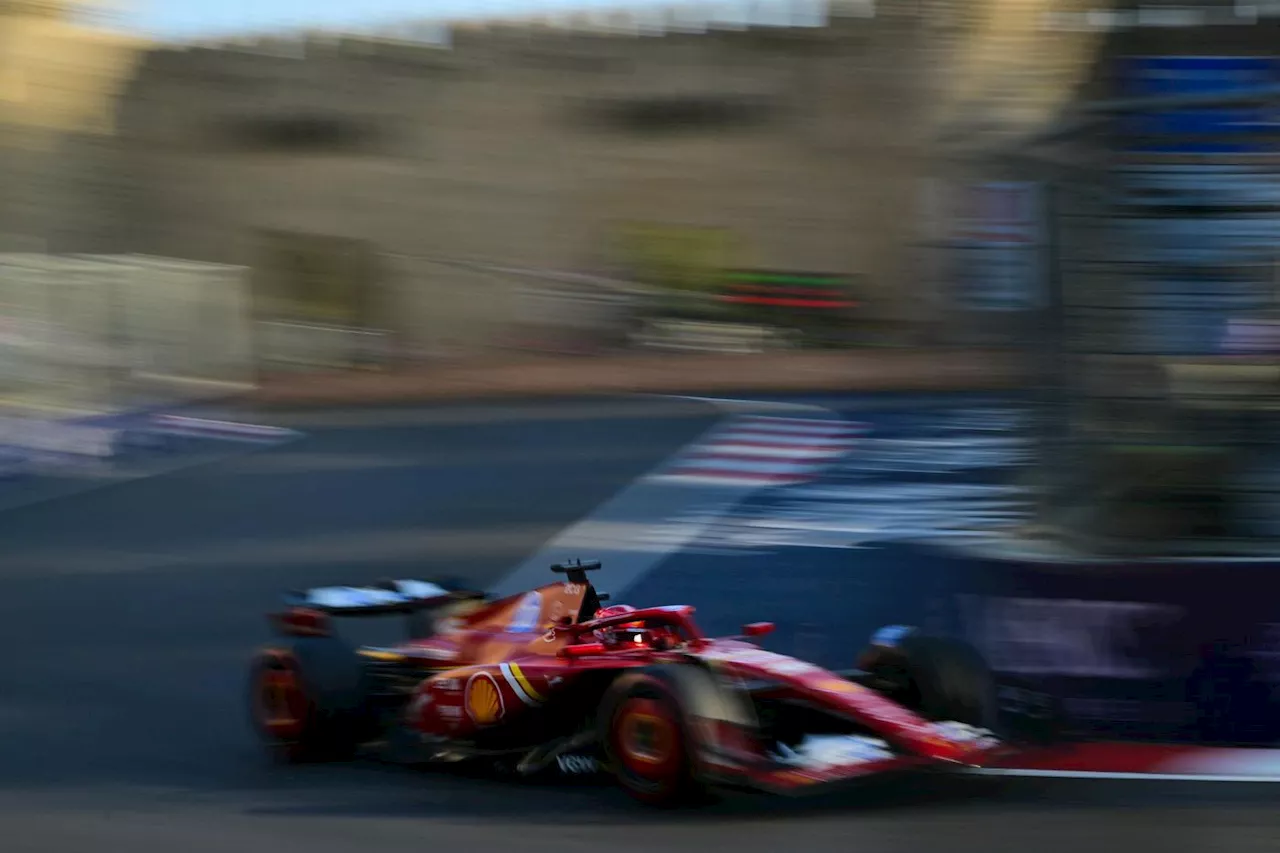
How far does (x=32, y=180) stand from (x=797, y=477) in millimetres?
13470

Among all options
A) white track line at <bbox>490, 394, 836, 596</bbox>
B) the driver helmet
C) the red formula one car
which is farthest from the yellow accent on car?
white track line at <bbox>490, 394, 836, 596</bbox>

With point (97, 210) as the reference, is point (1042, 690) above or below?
below

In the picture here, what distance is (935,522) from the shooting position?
1102cm

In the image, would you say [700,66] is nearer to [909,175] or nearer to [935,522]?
[909,175]

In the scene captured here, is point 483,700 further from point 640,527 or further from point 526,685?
point 640,527

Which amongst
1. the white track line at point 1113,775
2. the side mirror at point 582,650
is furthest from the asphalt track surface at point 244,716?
the side mirror at point 582,650

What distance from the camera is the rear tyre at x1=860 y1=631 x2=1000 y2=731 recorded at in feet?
19.2

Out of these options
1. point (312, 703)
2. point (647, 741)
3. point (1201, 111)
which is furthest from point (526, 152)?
point (647, 741)

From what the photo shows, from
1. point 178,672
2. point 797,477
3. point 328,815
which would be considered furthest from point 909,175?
point 328,815

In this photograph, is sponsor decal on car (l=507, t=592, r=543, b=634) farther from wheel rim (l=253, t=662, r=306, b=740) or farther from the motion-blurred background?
the motion-blurred background

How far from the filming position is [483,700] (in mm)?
6109

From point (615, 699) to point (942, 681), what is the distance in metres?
1.08

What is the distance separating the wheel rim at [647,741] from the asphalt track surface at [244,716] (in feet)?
0.45

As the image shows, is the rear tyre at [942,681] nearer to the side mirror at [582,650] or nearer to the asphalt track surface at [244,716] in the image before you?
the asphalt track surface at [244,716]
